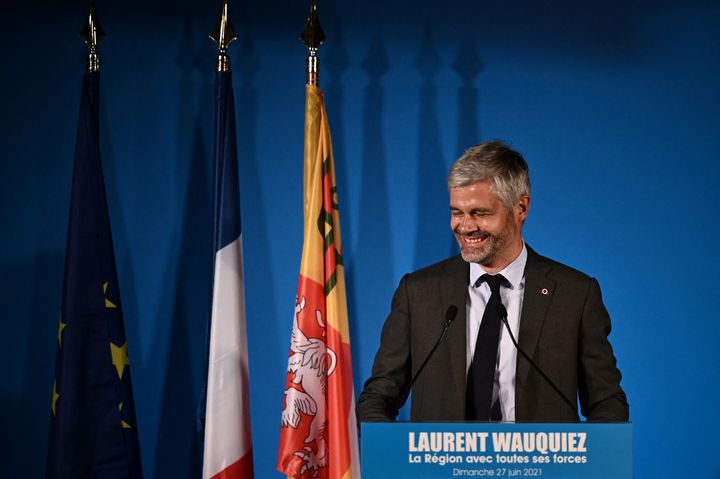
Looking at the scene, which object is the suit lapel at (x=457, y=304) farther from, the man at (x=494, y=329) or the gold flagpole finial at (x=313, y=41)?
the gold flagpole finial at (x=313, y=41)

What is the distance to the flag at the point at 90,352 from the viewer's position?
9.09ft

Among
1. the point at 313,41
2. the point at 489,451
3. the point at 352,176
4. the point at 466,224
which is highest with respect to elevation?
the point at 313,41

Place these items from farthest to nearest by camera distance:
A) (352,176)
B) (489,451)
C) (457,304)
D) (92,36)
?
(352,176)
(92,36)
(457,304)
(489,451)

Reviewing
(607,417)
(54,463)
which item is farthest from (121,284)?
(607,417)

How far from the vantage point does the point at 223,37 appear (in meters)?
2.99

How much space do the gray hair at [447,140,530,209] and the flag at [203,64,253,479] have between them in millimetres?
1067

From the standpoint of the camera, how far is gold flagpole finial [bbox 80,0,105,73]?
2.98 meters

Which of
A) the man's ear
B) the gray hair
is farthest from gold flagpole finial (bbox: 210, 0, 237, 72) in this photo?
the man's ear

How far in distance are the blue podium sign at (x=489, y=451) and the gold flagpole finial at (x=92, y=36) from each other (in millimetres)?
2066

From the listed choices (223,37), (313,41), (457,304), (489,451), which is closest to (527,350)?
(457,304)

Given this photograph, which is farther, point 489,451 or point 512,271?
point 512,271

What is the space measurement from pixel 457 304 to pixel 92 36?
5.68 feet

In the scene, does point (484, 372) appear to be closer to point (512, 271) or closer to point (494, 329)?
point (494, 329)

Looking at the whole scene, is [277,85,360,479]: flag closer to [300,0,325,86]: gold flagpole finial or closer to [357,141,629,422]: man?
[300,0,325,86]: gold flagpole finial
